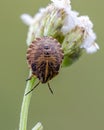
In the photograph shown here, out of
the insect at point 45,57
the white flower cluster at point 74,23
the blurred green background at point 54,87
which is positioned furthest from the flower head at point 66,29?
the blurred green background at point 54,87

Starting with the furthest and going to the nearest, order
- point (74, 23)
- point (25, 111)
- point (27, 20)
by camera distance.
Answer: point (27, 20) → point (74, 23) → point (25, 111)

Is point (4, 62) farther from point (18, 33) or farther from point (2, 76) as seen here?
point (18, 33)

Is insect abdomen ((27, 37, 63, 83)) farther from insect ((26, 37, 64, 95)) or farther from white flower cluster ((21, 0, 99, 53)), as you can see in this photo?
white flower cluster ((21, 0, 99, 53))

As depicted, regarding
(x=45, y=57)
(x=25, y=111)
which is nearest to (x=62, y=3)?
(x=45, y=57)

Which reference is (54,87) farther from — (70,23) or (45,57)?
(45,57)

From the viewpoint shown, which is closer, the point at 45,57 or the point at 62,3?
the point at 45,57

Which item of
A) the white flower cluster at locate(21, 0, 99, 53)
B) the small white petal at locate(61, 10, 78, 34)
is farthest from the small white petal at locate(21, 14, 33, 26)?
the small white petal at locate(61, 10, 78, 34)
